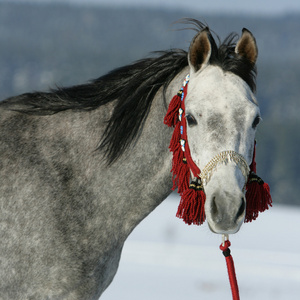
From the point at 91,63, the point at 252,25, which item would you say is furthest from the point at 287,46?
the point at 91,63

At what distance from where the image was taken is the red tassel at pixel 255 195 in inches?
128

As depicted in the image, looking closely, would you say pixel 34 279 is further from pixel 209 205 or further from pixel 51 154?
pixel 209 205

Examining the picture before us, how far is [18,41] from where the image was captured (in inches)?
3479

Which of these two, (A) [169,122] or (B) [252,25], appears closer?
(A) [169,122]

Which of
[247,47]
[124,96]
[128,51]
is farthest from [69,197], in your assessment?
[128,51]

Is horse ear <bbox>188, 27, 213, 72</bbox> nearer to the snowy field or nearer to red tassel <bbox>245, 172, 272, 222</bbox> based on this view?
red tassel <bbox>245, 172, 272, 222</bbox>

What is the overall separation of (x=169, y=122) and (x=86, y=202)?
0.62 metres

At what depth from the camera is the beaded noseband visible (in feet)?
9.60

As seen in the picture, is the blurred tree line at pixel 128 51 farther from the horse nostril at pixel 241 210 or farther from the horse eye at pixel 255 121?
the horse nostril at pixel 241 210

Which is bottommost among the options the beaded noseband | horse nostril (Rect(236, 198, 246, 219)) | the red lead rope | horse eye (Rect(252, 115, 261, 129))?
the red lead rope

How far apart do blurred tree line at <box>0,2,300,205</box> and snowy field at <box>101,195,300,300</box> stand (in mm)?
13509

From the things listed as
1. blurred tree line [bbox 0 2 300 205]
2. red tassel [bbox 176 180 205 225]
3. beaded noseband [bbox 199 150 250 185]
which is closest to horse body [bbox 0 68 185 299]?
red tassel [bbox 176 180 205 225]

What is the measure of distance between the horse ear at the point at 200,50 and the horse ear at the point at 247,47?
19 cm

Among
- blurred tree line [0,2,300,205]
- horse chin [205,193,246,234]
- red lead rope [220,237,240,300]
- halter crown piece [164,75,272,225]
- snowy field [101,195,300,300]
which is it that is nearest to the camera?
horse chin [205,193,246,234]
